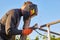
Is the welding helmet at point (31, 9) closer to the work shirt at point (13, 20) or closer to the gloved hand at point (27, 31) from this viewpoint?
the work shirt at point (13, 20)

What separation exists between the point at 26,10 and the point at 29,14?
0.07m

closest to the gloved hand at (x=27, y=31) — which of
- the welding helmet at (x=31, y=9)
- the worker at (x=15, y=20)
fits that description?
the worker at (x=15, y=20)

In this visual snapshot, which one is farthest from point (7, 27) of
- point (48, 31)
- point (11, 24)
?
point (48, 31)

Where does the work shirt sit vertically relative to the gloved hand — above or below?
above

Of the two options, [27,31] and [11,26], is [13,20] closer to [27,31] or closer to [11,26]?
[11,26]

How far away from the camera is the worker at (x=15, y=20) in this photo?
246cm

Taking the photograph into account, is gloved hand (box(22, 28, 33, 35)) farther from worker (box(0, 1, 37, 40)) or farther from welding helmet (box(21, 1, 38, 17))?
welding helmet (box(21, 1, 38, 17))

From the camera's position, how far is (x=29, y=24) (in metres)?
2.70

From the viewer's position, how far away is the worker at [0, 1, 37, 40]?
2.46 meters

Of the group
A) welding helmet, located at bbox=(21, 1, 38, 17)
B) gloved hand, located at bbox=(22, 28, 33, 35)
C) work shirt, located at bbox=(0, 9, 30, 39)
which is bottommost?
gloved hand, located at bbox=(22, 28, 33, 35)

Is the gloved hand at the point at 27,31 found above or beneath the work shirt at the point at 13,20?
beneath

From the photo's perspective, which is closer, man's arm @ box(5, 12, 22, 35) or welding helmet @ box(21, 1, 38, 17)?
man's arm @ box(5, 12, 22, 35)

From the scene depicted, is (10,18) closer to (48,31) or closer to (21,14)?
(21,14)

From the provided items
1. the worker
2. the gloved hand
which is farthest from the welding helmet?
the gloved hand
